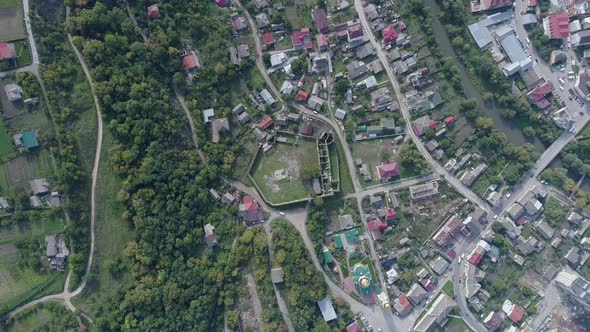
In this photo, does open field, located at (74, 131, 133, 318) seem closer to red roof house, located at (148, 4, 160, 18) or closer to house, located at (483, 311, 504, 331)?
red roof house, located at (148, 4, 160, 18)

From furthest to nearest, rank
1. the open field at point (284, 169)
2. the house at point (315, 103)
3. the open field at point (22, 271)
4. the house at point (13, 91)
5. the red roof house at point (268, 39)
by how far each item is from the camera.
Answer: the red roof house at point (268, 39), the house at point (315, 103), the open field at point (284, 169), the open field at point (22, 271), the house at point (13, 91)

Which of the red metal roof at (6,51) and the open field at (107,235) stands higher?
the red metal roof at (6,51)

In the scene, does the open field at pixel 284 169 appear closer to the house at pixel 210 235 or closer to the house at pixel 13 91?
the house at pixel 210 235

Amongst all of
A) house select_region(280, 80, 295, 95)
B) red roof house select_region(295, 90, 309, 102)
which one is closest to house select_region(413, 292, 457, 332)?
red roof house select_region(295, 90, 309, 102)

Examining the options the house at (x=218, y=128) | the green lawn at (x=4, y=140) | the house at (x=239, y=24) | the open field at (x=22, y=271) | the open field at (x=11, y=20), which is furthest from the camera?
the house at (x=239, y=24)

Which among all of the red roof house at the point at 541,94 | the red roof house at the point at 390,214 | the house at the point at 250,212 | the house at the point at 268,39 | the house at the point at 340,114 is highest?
the house at the point at 268,39

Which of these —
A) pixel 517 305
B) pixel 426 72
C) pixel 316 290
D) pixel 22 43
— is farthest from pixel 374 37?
pixel 22 43

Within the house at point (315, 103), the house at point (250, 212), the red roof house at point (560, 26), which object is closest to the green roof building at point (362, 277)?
the house at point (250, 212)

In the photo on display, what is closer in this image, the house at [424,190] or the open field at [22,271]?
the open field at [22,271]
